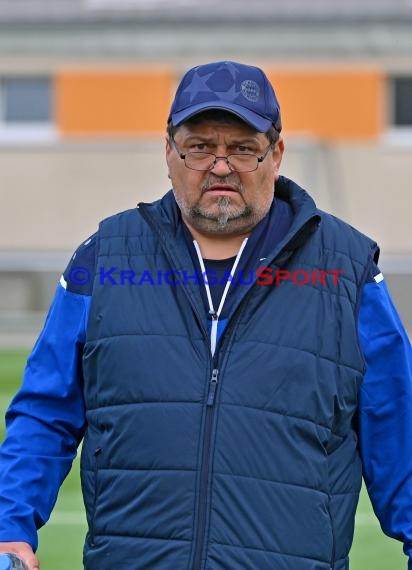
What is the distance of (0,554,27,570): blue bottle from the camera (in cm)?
271

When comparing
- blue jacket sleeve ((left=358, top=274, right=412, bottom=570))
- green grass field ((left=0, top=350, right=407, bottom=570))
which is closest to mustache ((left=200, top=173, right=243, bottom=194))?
blue jacket sleeve ((left=358, top=274, right=412, bottom=570))

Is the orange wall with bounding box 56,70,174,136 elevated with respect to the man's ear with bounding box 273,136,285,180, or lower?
elevated

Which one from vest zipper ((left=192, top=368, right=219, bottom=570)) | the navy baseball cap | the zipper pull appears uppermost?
the navy baseball cap

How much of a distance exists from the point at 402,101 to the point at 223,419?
54.7 feet

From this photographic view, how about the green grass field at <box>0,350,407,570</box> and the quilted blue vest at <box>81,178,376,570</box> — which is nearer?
the quilted blue vest at <box>81,178,376,570</box>

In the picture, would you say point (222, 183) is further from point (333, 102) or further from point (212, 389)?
point (333, 102)

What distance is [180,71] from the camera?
18797 millimetres

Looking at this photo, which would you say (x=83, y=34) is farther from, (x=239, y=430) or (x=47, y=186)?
(x=239, y=430)

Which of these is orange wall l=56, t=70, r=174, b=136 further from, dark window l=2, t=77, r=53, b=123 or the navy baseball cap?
the navy baseball cap

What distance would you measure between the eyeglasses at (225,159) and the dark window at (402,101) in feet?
53.3

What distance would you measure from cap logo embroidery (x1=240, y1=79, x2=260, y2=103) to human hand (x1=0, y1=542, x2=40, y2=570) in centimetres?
108

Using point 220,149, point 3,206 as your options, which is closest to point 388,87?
point 3,206

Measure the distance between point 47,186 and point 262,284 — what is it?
14715 millimetres

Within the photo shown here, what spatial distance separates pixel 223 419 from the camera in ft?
9.04
